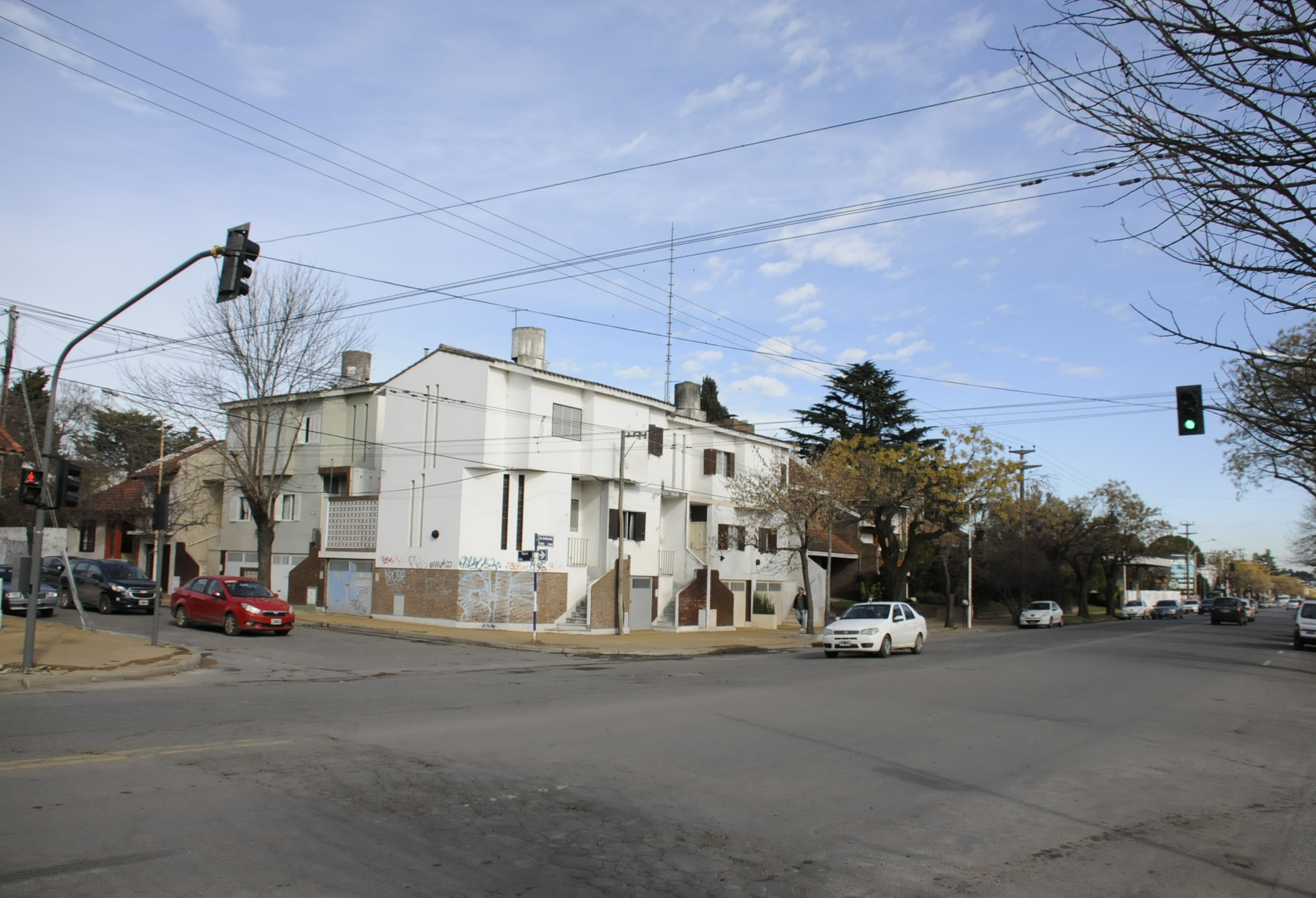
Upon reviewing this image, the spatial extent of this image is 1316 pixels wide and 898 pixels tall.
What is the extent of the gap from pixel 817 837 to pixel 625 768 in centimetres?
275

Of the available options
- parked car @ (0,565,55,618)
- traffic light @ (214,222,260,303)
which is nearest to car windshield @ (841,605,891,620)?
traffic light @ (214,222,260,303)

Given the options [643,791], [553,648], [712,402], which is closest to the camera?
[643,791]

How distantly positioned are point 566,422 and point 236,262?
2241 centimetres

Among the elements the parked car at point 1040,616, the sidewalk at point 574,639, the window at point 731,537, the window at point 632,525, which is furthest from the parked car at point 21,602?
the parked car at point 1040,616

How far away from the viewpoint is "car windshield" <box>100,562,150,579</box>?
31.4 m

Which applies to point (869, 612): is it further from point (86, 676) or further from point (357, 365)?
point (357, 365)

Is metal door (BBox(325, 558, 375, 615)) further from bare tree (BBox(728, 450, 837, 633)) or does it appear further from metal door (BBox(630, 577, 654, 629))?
bare tree (BBox(728, 450, 837, 633))

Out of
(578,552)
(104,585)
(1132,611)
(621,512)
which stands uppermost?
(621,512)

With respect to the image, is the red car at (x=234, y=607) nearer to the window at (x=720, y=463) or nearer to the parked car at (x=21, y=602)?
the parked car at (x=21, y=602)

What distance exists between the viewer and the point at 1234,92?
20.6 feet

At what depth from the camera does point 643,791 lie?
8.47 m

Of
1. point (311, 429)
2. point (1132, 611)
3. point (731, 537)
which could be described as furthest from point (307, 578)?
point (1132, 611)

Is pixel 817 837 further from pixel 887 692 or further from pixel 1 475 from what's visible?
pixel 1 475

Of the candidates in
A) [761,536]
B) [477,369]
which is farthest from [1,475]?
[761,536]
